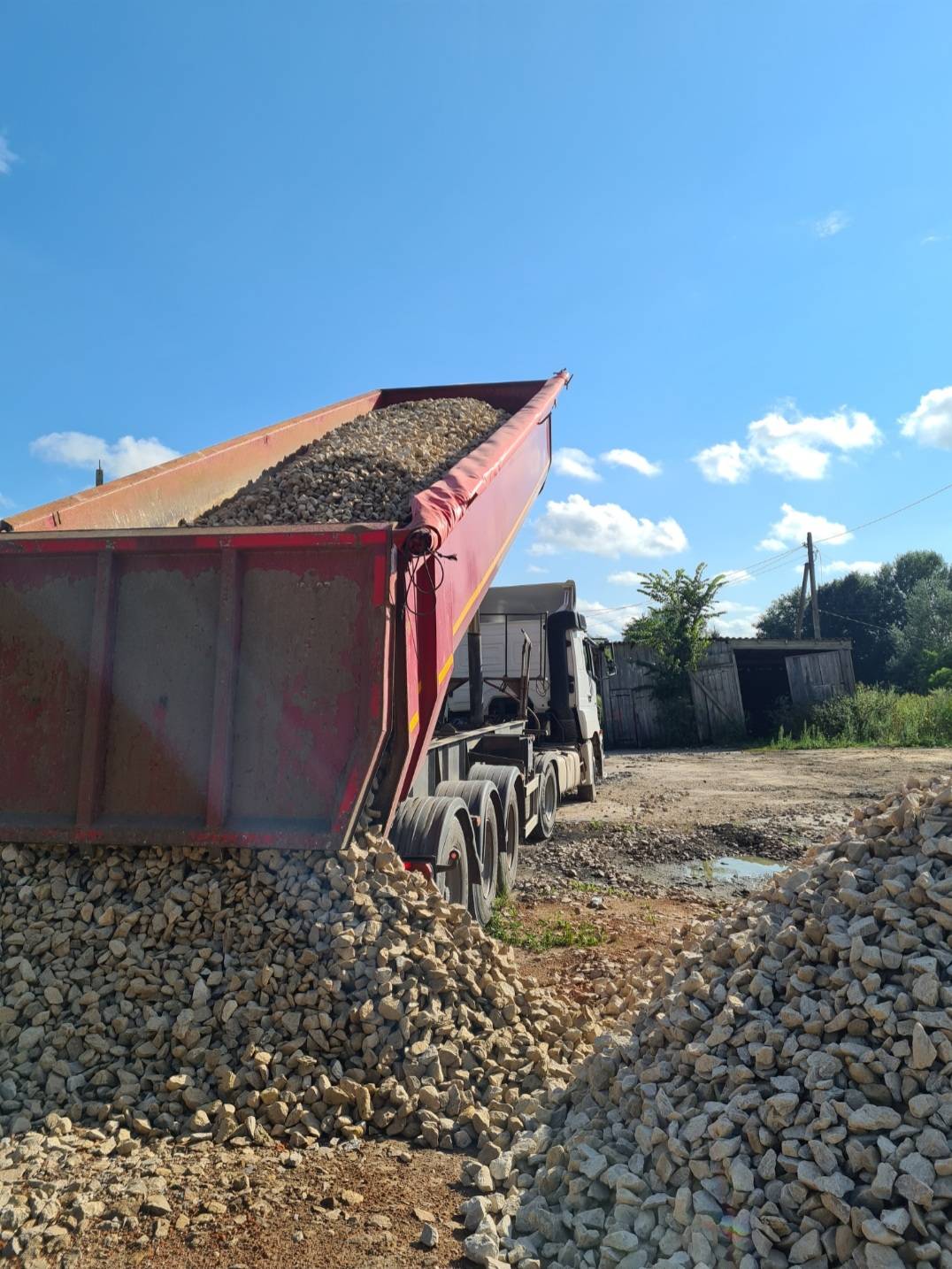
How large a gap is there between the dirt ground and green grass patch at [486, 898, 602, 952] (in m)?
0.11

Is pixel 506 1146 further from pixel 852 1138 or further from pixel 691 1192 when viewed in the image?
pixel 852 1138

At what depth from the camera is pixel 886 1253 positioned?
7.34 feet

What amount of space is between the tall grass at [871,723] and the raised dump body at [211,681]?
18645 millimetres

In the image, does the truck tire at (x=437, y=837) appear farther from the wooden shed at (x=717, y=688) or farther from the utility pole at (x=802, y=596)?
the utility pole at (x=802, y=596)

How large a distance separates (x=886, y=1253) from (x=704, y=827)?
7854 millimetres

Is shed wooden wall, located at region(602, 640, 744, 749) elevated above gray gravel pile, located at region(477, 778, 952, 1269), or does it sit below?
above

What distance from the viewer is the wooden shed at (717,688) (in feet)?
76.8

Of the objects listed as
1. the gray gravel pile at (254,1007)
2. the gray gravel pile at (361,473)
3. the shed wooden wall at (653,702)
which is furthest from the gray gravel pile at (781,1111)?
the shed wooden wall at (653,702)

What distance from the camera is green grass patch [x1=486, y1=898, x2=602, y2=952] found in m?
5.86

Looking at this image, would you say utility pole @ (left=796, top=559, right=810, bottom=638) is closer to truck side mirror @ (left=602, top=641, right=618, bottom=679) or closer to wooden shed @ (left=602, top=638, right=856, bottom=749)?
wooden shed @ (left=602, top=638, right=856, bottom=749)

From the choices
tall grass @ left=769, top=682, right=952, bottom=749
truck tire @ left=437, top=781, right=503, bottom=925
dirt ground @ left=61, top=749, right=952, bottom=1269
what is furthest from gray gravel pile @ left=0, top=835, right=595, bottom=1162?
tall grass @ left=769, top=682, right=952, bottom=749

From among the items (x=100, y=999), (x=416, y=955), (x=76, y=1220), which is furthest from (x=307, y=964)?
(x=76, y=1220)

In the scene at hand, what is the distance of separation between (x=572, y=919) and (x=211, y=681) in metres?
3.67

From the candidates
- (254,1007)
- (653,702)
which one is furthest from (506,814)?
(653,702)
